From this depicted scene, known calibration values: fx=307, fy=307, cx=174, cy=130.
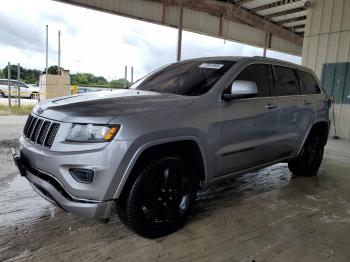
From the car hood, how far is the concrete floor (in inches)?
41.3

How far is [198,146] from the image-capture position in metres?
2.75

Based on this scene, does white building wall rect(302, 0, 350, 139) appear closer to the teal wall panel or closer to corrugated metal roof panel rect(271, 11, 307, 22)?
the teal wall panel

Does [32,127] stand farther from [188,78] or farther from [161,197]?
[188,78]

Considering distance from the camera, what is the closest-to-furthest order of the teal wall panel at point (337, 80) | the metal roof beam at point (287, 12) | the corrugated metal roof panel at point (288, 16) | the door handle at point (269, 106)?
the door handle at point (269, 106)
the teal wall panel at point (337, 80)
the metal roof beam at point (287, 12)
the corrugated metal roof panel at point (288, 16)

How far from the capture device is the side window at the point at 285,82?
3.82 meters

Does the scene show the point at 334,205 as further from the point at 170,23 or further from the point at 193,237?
the point at 170,23

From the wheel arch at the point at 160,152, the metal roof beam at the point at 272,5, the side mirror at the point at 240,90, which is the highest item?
the metal roof beam at the point at 272,5

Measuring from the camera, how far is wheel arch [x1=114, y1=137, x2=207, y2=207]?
231cm

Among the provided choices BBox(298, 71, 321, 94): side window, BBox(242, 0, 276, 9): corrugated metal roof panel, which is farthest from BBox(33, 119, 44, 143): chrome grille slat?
BBox(242, 0, 276, 9): corrugated metal roof panel

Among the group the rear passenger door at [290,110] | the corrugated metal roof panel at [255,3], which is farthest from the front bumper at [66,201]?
the corrugated metal roof panel at [255,3]

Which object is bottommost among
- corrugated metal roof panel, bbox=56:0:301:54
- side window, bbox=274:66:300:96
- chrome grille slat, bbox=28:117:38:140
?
chrome grille slat, bbox=28:117:38:140

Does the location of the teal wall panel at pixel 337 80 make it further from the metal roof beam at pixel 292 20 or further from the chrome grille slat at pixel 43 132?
the chrome grille slat at pixel 43 132

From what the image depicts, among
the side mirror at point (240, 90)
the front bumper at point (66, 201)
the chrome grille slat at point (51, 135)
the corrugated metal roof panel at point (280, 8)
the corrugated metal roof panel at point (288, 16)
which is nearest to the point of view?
the front bumper at point (66, 201)

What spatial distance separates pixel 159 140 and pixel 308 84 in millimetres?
3018
